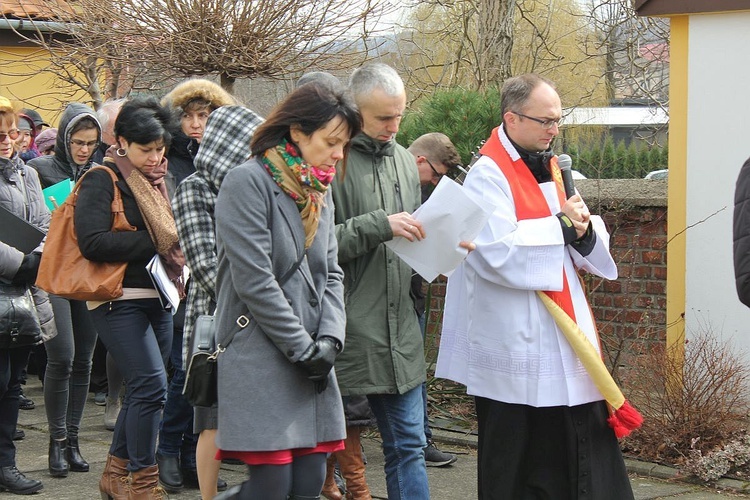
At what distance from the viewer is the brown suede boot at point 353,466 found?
16.4ft

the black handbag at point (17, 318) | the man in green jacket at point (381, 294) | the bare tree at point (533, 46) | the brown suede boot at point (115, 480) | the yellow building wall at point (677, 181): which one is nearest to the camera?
the man in green jacket at point (381, 294)

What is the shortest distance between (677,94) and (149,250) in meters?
3.67

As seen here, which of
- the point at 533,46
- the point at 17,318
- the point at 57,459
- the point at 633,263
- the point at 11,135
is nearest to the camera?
the point at 17,318

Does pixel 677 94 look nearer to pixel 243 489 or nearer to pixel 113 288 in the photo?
pixel 113 288

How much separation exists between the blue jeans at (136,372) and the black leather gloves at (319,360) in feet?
4.83

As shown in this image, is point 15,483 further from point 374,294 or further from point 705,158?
point 705,158

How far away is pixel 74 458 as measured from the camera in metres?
5.80

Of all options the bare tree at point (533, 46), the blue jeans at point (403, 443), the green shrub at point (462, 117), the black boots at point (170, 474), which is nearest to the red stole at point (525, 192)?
the blue jeans at point (403, 443)

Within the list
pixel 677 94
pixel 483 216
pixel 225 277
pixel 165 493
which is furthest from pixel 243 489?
pixel 677 94

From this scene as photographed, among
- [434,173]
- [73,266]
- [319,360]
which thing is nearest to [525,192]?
[319,360]

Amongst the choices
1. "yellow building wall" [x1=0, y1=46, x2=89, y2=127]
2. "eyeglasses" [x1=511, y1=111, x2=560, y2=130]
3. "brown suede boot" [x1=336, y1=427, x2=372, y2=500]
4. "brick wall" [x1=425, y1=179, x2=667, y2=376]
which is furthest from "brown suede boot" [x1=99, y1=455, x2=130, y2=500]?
"yellow building wall" [x1=0, y1=46, x2=89, y2=127]

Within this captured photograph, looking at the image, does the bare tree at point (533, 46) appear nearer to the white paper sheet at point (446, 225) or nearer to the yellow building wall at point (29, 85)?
the yellow building wall at point (29, 85)

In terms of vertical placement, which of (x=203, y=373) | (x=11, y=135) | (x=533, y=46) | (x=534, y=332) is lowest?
(x=203, y=373)

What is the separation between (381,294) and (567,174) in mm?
883
